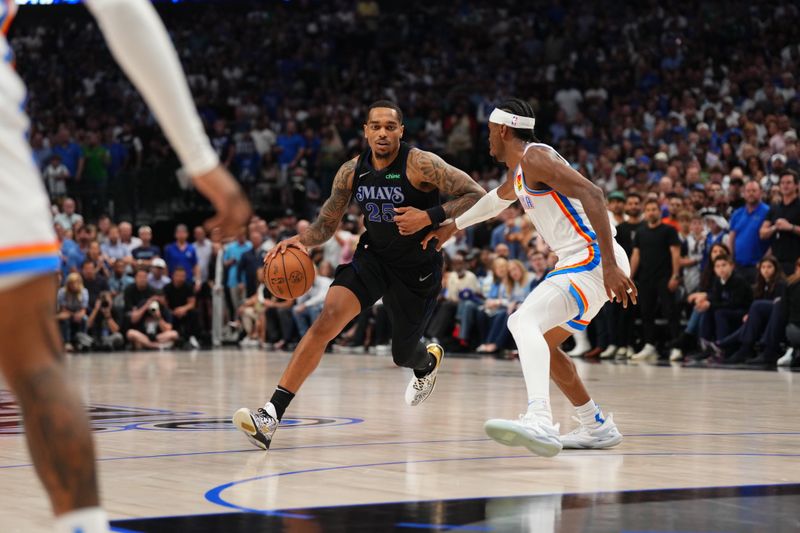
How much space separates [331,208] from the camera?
7230 mm

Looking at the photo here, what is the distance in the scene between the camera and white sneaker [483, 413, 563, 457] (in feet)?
18.0

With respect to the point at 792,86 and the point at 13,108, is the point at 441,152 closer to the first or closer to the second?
the point at 792,86

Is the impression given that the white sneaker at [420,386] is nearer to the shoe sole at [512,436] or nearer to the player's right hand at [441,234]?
the player's right hand at [441,234]

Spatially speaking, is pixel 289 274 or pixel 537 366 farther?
pixel 289 274

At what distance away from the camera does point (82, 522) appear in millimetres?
2422

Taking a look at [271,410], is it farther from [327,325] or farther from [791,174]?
[791,174]

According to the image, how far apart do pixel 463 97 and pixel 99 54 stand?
366 inches

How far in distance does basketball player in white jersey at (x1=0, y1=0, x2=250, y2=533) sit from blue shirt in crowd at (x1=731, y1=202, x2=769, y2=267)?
11.5 metres

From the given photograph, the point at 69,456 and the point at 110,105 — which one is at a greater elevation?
the point at 110,105

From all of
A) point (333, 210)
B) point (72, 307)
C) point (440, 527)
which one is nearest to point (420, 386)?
point (333, 210)

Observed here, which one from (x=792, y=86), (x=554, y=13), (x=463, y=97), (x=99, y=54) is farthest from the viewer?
(x=99, y=54)

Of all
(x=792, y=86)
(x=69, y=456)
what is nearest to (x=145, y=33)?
(x=69, y=456)

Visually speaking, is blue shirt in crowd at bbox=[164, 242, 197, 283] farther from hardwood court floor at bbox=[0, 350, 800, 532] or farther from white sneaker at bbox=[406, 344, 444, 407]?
white sneaker at bbox=[406, 344, 444, 407]

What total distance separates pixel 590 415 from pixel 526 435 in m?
0.91
